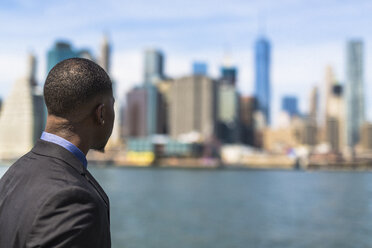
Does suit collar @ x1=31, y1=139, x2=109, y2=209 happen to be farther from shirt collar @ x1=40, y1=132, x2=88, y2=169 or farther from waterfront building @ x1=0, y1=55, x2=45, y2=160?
waterfront building @ x1=0, y1=55, x2=45, y2=160

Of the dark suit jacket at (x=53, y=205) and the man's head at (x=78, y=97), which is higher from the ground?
the man's head at (x=78, y=97)

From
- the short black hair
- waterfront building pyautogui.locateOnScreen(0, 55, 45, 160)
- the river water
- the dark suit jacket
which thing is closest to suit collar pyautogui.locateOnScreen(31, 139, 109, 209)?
the dark suit jacket

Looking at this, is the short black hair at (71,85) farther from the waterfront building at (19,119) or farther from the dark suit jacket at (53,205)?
the waterfront building at (19,119)

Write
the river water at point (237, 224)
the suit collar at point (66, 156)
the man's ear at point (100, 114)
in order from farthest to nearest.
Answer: the river water at point (237, 224)
the man's ear at point (100, 114)
the suit collar at point (66, 156)

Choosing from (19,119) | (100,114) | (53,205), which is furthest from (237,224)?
(53,205)

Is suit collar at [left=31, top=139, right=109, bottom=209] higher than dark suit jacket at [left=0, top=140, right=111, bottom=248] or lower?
higher

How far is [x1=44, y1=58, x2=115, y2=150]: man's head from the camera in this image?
6.39 feet

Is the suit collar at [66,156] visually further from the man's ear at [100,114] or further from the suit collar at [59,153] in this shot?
the man's ear at [100,114]

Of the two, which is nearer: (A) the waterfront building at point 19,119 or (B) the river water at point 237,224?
(B) the river water at point 237,224

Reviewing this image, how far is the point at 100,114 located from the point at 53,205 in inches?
18.6

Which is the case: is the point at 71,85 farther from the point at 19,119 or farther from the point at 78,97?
Answer: the point at 19,119

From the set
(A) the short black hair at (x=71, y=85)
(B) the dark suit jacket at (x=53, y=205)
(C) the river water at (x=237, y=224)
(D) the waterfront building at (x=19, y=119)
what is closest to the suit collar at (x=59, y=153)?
(B) the dark suit jacket at (x=53, y=205)

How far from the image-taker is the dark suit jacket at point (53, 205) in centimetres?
164

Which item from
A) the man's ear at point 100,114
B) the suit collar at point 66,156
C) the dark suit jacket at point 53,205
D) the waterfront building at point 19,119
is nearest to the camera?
the dark suit jacket at point 53,205
